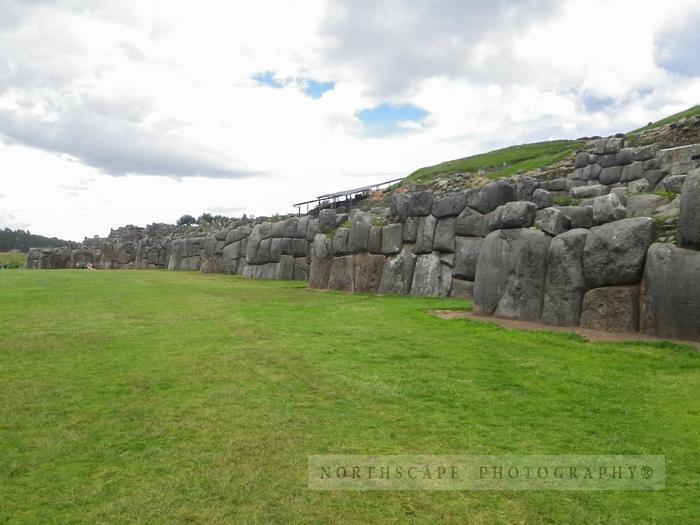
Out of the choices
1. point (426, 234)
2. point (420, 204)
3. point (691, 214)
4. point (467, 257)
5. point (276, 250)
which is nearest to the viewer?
point (691, 214)

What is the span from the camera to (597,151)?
26.8 meters

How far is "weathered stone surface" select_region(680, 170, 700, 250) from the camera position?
8453 mm

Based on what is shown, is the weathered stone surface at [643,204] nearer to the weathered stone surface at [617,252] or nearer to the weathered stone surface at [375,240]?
the weathered stone surface at [617,252]

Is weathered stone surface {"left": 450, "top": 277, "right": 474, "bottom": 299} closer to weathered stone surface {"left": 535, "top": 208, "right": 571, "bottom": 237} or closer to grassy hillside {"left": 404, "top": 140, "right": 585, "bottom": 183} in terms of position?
weathered stone surface {"left": 535, "top": 208, "right": 571, "bottom": 237}

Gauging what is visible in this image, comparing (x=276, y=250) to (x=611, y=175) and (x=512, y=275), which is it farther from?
(x=512, y=275)

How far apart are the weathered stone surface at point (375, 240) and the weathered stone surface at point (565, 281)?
878 centimetres

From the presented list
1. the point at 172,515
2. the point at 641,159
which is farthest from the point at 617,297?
the point at 641,159

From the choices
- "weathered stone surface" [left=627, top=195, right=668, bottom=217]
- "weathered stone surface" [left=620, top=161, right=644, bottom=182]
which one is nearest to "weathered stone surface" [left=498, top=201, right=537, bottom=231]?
"weathered stone surface" [left=627, top=195, right=668, bottom=217]

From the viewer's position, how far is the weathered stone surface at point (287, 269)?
27.0 metres

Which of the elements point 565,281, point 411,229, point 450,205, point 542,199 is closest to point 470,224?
point 450,205

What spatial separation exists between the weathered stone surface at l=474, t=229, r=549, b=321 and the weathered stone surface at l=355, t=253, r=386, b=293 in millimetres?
6694

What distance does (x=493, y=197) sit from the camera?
53.5 ft

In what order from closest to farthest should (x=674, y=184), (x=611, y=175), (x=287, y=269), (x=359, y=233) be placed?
(x=674, y=184) < (x=359, y=233) < (x=611, y=175) < (x=287, y=269)

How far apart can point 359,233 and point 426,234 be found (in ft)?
9.66
